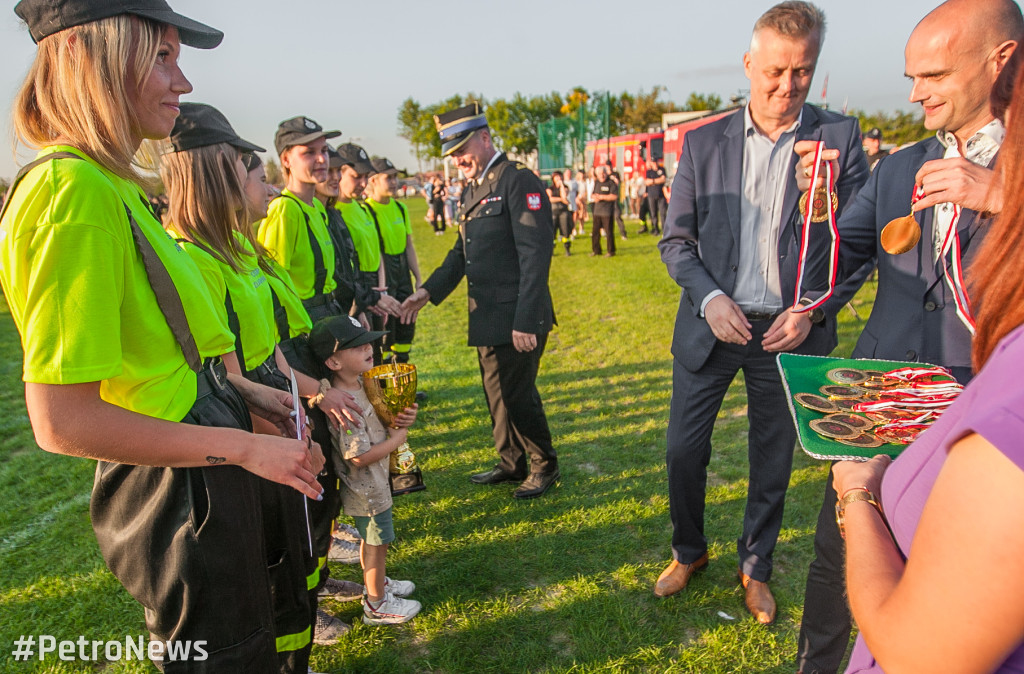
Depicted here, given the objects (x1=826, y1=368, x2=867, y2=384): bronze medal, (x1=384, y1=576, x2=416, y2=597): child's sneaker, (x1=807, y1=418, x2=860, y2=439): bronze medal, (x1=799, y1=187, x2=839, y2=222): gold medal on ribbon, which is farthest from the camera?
(x1=384, y1=576, x2=416, y2=597): child's sneaker

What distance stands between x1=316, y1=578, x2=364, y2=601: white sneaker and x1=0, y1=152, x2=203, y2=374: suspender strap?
6.70 feet

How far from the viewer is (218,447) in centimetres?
142

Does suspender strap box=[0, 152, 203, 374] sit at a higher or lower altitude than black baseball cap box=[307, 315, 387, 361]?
higher

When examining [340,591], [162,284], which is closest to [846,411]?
[162,284]

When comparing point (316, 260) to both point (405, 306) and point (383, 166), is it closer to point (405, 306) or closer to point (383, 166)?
point (405, 306)

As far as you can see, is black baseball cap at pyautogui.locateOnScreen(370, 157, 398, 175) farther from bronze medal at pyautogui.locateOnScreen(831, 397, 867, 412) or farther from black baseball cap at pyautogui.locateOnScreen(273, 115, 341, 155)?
bronze medal at pyautogui.locateOnScreen(831, 397, 867, 412)

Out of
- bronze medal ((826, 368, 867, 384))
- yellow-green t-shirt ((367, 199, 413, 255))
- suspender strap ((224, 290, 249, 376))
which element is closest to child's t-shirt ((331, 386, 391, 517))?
suspender strap ((224, 290, 249, 376))

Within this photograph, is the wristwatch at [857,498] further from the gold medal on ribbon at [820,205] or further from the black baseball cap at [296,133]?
the black baseball cap at [296,133]

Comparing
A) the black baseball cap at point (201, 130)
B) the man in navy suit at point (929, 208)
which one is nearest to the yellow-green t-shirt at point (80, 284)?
the black baseball cap at point (201, 130)

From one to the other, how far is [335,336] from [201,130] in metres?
1.01

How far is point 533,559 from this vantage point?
338 centimetres

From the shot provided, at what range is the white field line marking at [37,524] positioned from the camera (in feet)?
12.4

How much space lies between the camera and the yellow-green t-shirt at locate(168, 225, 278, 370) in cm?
213

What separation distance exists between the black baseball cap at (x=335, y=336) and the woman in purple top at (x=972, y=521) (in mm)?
2238
